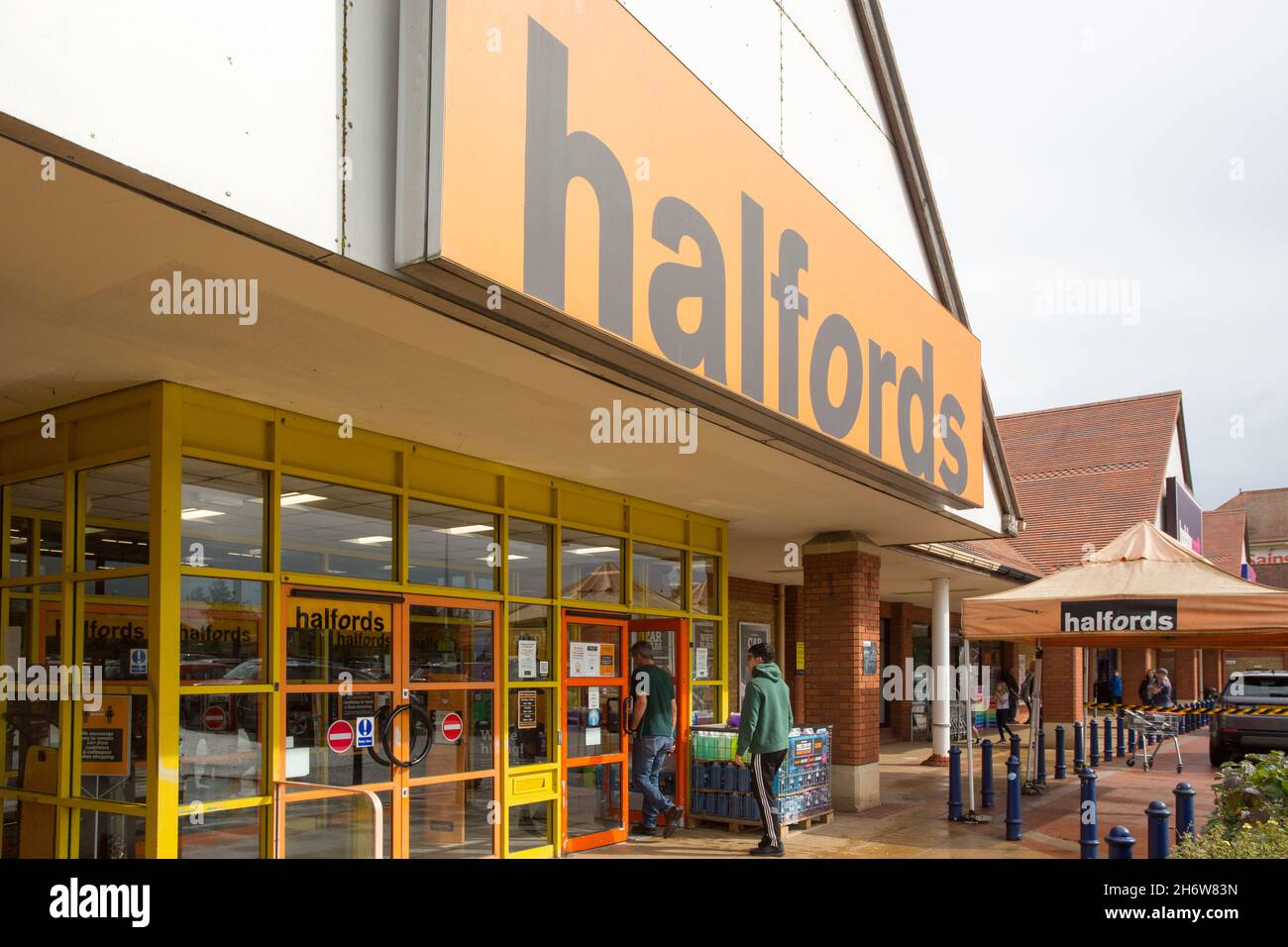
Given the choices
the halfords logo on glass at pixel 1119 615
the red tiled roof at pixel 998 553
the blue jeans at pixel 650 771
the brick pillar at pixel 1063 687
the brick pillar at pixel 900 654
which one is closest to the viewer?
the halfords logo on glass at pixel 1119 615

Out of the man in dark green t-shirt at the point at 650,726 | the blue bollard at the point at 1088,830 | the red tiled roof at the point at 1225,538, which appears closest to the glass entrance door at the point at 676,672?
the man in dark green t-shirt at the point at 650,726

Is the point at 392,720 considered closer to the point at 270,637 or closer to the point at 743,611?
the point at 270,637

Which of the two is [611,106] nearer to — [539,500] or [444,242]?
[444,242]

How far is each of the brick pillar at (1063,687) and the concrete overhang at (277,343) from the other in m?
19.5

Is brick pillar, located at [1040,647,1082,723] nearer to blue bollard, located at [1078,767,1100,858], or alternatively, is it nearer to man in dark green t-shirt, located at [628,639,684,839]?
man in dark green t-shirt, located at [628,639,684,839]

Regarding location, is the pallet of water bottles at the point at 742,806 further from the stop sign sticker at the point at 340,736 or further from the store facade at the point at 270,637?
the stop sign sticker at the point at 340,736

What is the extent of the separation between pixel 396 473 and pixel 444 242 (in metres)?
4.00

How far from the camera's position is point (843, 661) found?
13.3m

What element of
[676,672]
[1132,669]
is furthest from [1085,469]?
[676,672]

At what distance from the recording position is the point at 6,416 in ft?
24.4

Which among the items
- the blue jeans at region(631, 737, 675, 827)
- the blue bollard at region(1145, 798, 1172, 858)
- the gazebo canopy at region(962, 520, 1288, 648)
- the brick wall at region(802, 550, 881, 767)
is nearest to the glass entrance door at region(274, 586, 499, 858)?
the blue jeans at region(631, 737, 675, 827)

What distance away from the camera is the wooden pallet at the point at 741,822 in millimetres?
11531

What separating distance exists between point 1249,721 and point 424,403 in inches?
682
